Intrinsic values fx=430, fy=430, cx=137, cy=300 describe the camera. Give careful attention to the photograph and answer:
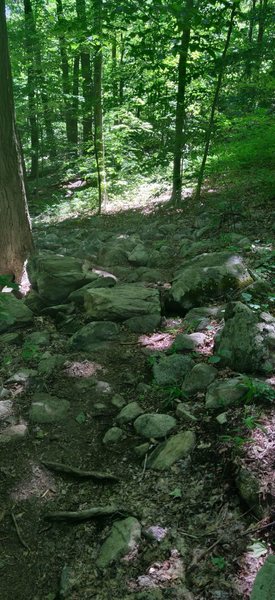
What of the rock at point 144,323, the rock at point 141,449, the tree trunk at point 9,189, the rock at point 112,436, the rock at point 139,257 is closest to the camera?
the rock at point 141,449

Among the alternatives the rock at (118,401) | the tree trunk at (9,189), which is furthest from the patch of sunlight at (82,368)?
the tree trunk at (9,189)

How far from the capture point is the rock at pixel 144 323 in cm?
421

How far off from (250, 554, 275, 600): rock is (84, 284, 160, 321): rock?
2.86 m

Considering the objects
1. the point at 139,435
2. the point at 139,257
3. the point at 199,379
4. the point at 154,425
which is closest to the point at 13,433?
the point at 139,435

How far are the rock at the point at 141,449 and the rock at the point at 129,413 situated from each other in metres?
0.28

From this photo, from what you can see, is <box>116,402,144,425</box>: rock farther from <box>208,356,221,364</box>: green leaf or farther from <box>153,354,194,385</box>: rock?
<box>208,356,221,364</box>: green leaf

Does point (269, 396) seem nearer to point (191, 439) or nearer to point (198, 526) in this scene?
point (191, 439)

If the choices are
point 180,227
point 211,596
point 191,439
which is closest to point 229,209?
point 180,227

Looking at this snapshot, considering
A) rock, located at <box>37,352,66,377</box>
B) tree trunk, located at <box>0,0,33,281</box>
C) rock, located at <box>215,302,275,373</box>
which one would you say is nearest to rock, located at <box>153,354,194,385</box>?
rock, located at <box>215,302,275,373</box>

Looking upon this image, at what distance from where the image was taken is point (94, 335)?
13.5 feet

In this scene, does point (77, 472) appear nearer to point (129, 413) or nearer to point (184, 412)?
point (129, 413)

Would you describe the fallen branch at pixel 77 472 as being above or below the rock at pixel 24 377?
above

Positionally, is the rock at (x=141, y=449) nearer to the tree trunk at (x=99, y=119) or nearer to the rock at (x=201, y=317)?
the rock at (x=201, y=317)

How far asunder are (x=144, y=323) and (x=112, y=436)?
59.5 inches
